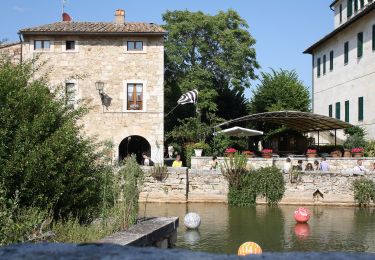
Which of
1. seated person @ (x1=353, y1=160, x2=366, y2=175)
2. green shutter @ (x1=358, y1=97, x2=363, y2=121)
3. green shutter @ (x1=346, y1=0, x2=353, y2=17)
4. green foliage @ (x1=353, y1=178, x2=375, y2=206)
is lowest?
green foliage @ (x1=353, y1=178, x2=375, y2=206)

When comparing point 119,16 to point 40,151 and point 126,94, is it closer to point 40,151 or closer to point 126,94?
point 126,94

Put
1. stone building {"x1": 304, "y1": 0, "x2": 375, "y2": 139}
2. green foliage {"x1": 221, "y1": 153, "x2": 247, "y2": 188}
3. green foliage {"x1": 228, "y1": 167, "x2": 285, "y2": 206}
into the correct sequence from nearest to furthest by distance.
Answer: green foliage {"x1": 228, "y1": 167, "x2": 285, "y2": 206} → green foliage {"x1": 221, "y1": 153, "x2": 247, "y2": 188} → stone building {"x1": 304, "y1": 0, "x2": 375, "y2": 139}

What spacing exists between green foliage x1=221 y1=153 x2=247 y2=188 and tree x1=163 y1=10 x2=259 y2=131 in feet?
55.4

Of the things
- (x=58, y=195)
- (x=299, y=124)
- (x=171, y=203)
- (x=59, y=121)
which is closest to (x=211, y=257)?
(x=58, y=195)

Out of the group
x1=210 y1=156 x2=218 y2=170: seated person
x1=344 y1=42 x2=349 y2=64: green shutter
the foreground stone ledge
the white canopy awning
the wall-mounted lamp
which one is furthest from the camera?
x1=344 y1=42 x2=349 y2=64: green shutter

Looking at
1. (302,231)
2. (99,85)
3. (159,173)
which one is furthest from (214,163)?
(302,231)

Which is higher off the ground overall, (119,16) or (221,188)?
(119,16)

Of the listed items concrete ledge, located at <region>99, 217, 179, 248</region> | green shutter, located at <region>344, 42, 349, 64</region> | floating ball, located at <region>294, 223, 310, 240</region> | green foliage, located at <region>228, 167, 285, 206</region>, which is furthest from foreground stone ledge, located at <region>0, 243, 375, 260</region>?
green shutter, located at <region>344, 42, 349, 64</region>

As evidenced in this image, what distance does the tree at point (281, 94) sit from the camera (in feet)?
118

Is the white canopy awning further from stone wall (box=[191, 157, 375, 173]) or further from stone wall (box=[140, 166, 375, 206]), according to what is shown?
stone wall (box=[140, 166, 375, 206])

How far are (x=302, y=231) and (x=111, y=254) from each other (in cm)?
1350

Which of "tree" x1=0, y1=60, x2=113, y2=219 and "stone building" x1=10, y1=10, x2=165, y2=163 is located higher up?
"stone building" x1=10, y1=10, x2=165, y2=163

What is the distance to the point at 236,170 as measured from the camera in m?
20.9

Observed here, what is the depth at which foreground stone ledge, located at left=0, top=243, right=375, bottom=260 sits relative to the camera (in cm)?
139
